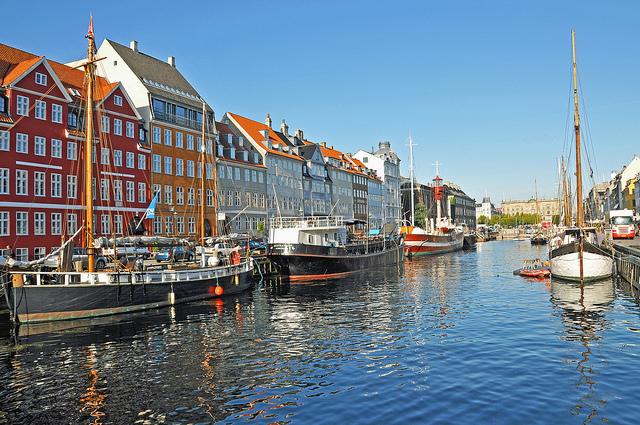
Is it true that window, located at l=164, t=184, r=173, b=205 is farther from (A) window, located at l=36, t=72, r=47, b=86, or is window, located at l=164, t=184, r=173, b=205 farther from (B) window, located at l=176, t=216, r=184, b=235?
(A) window, located at l=36, t=72, r=47, b=86

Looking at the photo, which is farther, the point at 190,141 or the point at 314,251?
the point at 190,141

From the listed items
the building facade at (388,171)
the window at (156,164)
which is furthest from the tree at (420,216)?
the window at (156,164)

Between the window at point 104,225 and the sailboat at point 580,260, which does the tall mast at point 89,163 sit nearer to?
the window at point 104,225

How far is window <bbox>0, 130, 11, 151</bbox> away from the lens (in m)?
43.4

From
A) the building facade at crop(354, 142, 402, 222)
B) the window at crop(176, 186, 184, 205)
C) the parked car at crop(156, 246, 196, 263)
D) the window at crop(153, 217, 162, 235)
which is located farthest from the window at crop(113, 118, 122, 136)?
the building facade at crop(354, 142, 402, 222)

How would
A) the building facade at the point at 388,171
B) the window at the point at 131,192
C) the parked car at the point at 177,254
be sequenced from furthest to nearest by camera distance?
the building facade at the point at 388,171
the window at the point at 131,192
the parked car at the point at 177,254

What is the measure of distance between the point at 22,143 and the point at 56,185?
467 centimetres

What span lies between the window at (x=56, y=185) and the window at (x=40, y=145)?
2125 mm

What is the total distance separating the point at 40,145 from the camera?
46.6 meters

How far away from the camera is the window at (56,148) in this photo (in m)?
47.8

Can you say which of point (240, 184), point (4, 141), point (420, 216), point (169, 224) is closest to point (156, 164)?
point (169, 224)

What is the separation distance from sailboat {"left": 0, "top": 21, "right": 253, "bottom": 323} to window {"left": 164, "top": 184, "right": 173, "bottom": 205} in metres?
25.5

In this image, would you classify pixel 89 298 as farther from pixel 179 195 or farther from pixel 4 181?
pixel 179 195

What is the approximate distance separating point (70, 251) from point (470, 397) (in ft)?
75.4
